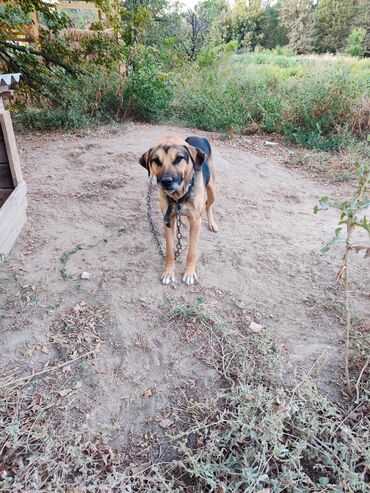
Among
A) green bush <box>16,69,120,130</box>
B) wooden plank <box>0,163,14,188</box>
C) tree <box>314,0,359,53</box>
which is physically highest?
tree <box>314,0,359,53</box>

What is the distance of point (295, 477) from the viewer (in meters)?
1.57

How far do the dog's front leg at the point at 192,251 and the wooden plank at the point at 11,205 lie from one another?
1805mm

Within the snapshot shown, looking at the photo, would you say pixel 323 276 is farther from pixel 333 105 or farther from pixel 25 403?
pixel 333 105

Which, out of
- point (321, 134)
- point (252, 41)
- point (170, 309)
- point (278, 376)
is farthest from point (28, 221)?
point (252, 41)

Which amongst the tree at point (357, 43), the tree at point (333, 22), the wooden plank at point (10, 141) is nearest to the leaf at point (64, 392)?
the wooden plank at point (10, 141)

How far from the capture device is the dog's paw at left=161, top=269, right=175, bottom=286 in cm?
299

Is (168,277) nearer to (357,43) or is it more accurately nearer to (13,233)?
(13,233)

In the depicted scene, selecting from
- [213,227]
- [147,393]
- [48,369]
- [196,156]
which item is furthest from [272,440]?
[213,227]

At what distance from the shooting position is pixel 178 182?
2.50 meters

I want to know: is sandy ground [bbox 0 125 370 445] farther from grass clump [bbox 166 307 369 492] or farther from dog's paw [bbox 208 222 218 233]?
grass clump [bbox 166 307 369 492]

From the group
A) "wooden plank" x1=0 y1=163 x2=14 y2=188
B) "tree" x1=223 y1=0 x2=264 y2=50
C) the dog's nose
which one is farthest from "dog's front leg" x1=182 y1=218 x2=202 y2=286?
"tree" x1=223 y1=0 x2=264 y2=50

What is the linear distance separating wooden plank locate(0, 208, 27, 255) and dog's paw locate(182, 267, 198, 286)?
1.75 meters

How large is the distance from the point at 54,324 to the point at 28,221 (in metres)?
1.85

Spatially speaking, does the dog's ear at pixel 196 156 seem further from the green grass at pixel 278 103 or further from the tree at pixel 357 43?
the tree at pixel 357 43
